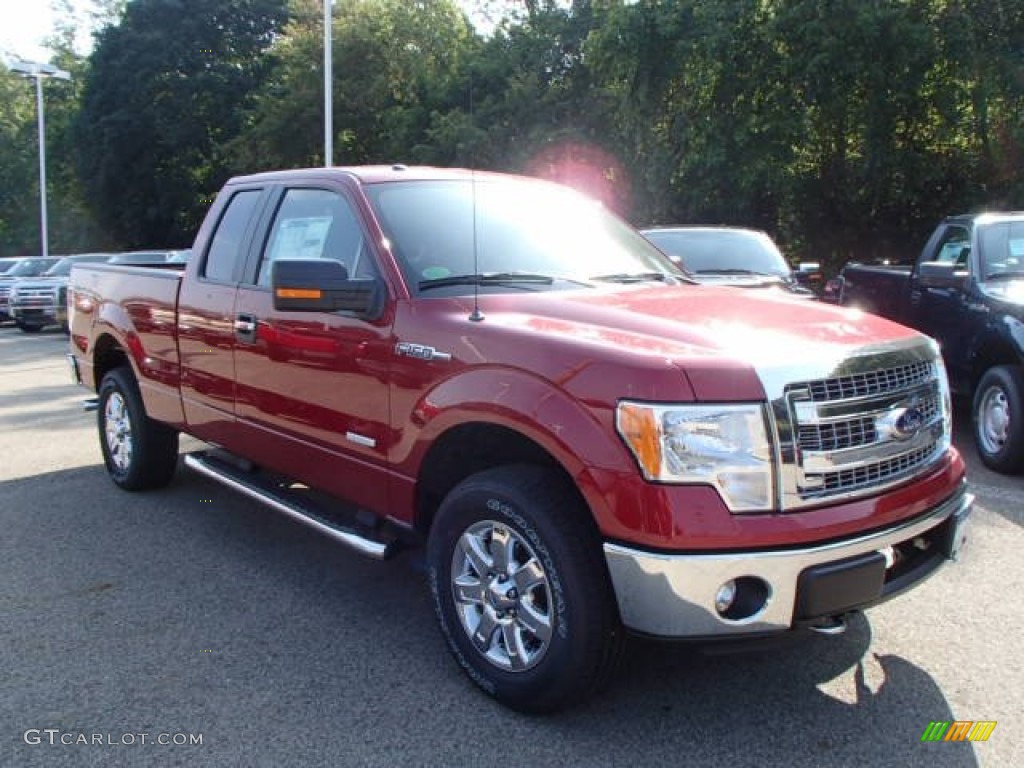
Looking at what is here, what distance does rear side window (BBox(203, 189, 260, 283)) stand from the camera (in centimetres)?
471

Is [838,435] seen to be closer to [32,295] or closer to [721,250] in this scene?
[721,250]

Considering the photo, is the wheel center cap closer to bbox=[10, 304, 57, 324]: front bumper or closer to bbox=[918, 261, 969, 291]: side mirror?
bbox=[918, 261, 969, 291]: side mirror

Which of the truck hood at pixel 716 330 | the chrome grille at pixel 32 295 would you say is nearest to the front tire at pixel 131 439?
the truck hood at pixel 716 330

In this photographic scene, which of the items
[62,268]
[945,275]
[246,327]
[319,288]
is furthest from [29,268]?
[319,288]

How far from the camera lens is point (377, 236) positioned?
3725mm

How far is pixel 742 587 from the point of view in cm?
268

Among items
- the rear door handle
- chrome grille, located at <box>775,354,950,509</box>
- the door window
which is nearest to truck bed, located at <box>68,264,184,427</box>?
the rear door handle

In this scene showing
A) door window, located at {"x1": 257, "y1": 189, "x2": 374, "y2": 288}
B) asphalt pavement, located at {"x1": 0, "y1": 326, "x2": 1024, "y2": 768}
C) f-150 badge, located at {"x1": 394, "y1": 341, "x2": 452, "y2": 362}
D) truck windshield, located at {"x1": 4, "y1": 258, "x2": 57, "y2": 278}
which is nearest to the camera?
asphalt pavement, located at {"x1": 0, "y1": 326, "x2": 1024, "y2": 768}

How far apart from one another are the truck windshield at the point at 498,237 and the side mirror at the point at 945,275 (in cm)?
329

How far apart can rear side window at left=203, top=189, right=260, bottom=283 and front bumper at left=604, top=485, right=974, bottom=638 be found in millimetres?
2901

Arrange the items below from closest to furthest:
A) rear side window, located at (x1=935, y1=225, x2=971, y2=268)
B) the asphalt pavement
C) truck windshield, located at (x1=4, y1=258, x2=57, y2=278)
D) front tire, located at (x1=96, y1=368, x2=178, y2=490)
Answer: the asphalt pavement → front tire, located at (x1=96, y1=368, x2=178, y2=490) → rear side window, located at (x1=935, y1=225, x2=971, y2=268) → truck windshield, located at (x1=4, y1=258, x2=57, y2=278)

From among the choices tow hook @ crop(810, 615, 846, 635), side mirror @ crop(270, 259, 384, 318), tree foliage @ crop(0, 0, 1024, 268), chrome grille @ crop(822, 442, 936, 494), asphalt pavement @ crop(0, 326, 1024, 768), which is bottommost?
asphalt pavement @ crop(0, 326, 1024, 768)

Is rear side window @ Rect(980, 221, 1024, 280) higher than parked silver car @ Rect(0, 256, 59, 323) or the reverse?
the reverse

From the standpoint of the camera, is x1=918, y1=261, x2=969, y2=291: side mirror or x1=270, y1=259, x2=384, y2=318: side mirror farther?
x1=918, y1=261, x2=969, y2=291: side mirror
